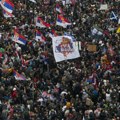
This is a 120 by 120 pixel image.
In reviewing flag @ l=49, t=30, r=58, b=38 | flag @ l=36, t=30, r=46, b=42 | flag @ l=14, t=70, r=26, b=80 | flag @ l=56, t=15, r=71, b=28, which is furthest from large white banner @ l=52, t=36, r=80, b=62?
flag @ l=56, t=15, r=71, b=28

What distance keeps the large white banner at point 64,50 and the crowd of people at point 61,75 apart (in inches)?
32.3

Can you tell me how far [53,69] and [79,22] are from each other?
337 inches

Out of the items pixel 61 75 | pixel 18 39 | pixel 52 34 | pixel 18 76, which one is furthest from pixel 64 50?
pixel 52 34

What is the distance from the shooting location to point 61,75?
31156 millimetres

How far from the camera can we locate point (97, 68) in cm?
3131

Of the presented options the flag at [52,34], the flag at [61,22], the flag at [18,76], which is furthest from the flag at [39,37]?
the flag at [18,76]

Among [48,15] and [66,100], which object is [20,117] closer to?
[66,100]

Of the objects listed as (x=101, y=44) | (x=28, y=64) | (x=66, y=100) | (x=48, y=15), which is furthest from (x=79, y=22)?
(x=66, y=100)

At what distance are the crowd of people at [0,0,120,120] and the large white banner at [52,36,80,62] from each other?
2.69ft

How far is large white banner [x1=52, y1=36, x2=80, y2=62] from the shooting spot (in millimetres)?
30578

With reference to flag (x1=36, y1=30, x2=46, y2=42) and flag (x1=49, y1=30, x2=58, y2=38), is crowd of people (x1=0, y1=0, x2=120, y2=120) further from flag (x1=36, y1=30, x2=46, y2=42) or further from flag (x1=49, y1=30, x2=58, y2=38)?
flag (x1=36, y1=30, x2=46, y2=42)

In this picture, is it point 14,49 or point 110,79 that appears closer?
point 110,79

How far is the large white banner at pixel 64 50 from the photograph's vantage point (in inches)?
1204

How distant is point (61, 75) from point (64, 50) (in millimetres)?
1372
